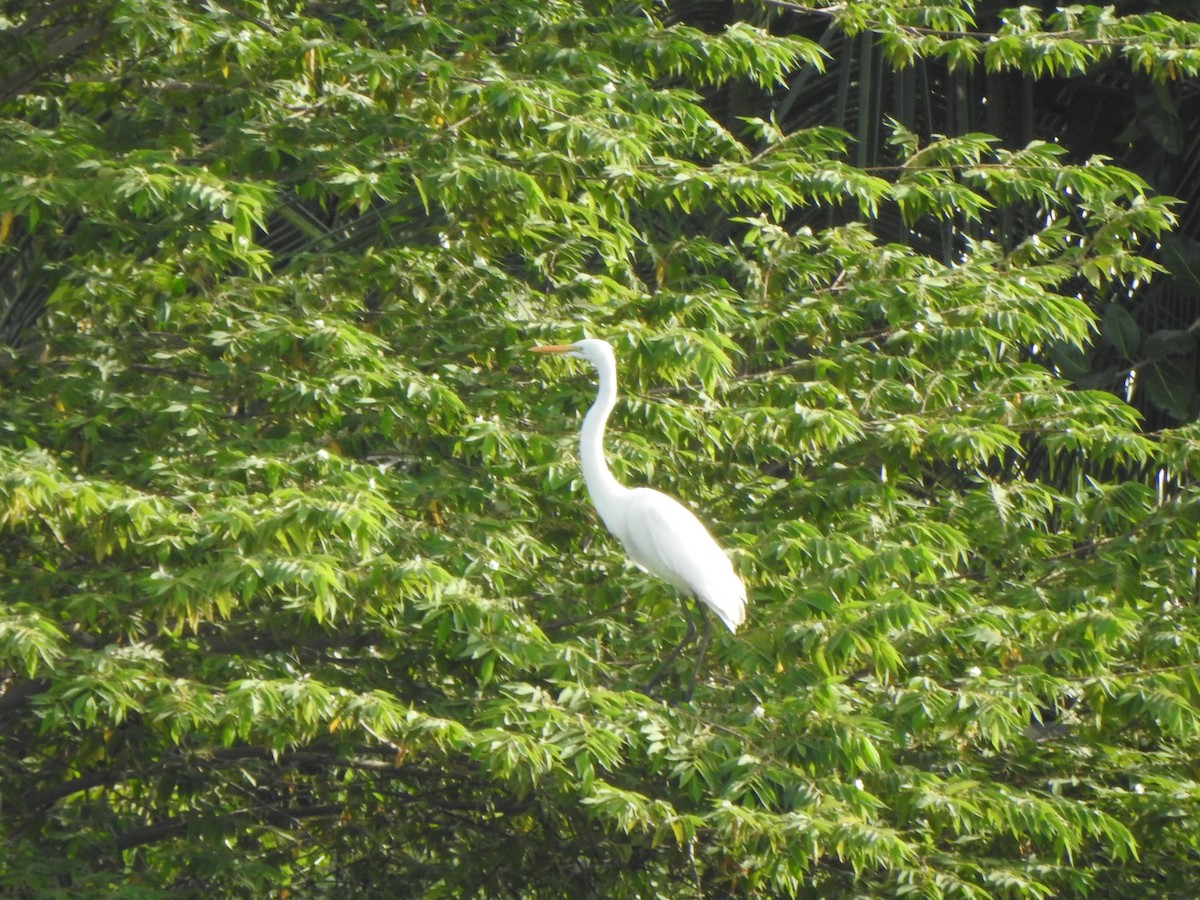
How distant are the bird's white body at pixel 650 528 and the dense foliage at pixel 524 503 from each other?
0.11 m

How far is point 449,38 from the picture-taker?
5398 mm

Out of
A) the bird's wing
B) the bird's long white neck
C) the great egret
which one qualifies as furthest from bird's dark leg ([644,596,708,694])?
the bird's long white neck

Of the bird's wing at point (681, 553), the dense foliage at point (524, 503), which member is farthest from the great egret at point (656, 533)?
the dense foliage at point (524, 503)

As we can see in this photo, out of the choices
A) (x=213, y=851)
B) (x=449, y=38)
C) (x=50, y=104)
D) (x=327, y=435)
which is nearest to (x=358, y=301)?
(x=327, y=435)

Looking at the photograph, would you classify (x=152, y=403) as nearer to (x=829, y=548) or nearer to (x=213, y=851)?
(x=213, y=851)

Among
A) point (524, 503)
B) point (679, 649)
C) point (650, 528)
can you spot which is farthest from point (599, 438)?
point (679, 649)

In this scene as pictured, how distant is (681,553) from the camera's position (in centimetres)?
462

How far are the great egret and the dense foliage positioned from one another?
106mm

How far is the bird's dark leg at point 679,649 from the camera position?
457 centimetres

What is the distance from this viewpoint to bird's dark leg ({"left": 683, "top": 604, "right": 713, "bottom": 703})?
14.7ft

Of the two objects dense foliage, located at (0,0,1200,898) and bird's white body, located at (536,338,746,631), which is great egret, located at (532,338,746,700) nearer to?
bird's white body, located at (536,338,746,631)

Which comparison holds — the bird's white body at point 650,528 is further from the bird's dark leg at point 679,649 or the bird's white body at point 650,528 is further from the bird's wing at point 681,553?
the bird's dark leg at point 679,649

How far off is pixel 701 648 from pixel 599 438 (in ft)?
2.26

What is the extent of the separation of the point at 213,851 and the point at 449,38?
9.19 ft
